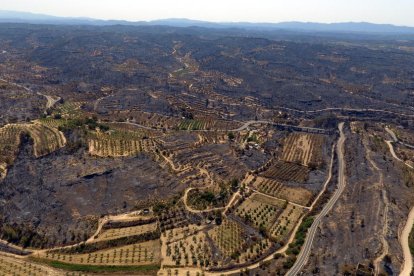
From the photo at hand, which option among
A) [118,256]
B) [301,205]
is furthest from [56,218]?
[301,205]

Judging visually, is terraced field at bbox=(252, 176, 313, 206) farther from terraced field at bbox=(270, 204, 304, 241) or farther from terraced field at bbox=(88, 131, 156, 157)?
terraced field at bbox=(88, 131, 156, 157)

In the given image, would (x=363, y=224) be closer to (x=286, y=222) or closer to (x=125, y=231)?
(x=286, y=222)

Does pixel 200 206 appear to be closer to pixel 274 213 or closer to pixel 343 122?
pixel 274 213

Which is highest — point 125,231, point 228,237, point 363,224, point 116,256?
point 363,224

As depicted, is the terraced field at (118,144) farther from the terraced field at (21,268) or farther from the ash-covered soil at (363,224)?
the ash-covered soil at (363,224)

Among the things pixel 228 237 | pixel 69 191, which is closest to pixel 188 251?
pixel 228 237

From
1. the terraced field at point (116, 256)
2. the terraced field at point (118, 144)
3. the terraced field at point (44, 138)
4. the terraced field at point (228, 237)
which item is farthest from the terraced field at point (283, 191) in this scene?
the terraced field at point (44, 138)
